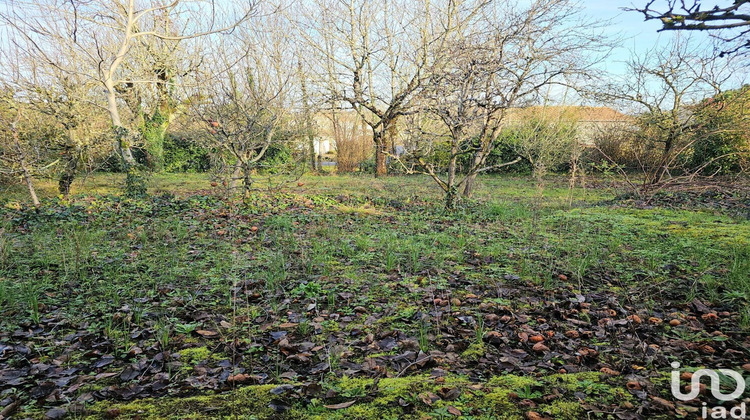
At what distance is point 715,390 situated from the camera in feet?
5.82

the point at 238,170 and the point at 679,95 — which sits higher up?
the point at 679,95

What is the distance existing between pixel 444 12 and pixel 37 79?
10.8 meters

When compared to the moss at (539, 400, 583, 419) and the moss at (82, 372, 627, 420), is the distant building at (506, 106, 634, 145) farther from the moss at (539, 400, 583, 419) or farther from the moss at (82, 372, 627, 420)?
the moss at (539, 400, 583, 419)

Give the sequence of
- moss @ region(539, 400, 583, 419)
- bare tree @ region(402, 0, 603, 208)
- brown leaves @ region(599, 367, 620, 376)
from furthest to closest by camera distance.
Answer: bare tree @ region(402, 0, 603, 208) → brown leaves @ region(599, 367, 620, 376) → moss @ region(539, 400, 583, 419)

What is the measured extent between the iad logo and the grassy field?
0.05m

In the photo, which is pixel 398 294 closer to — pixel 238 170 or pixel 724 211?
pixel 238 170

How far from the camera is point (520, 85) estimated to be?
7898mm

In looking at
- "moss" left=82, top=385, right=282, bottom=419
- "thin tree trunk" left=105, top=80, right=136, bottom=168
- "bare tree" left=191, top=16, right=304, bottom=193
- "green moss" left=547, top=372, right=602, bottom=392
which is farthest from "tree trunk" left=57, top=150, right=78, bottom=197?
"green moss" left=547, top=372, right=602, bottom=392

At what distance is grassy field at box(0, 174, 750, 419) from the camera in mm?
1900

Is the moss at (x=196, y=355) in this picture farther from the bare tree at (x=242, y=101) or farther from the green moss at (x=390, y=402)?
the bare tree at (x=242, y=101)

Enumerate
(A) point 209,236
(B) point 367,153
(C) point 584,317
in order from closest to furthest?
1. (C) point 584,317
2. (A) point 209,236
3. (B) point 367,153

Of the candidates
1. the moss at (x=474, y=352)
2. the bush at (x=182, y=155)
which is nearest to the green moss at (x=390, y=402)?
the moss at (x=474, y=352)

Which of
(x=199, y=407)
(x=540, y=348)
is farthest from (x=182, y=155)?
(x=540, y=348)

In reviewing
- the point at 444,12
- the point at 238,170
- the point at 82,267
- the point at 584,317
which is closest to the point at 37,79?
the point at 238,170
